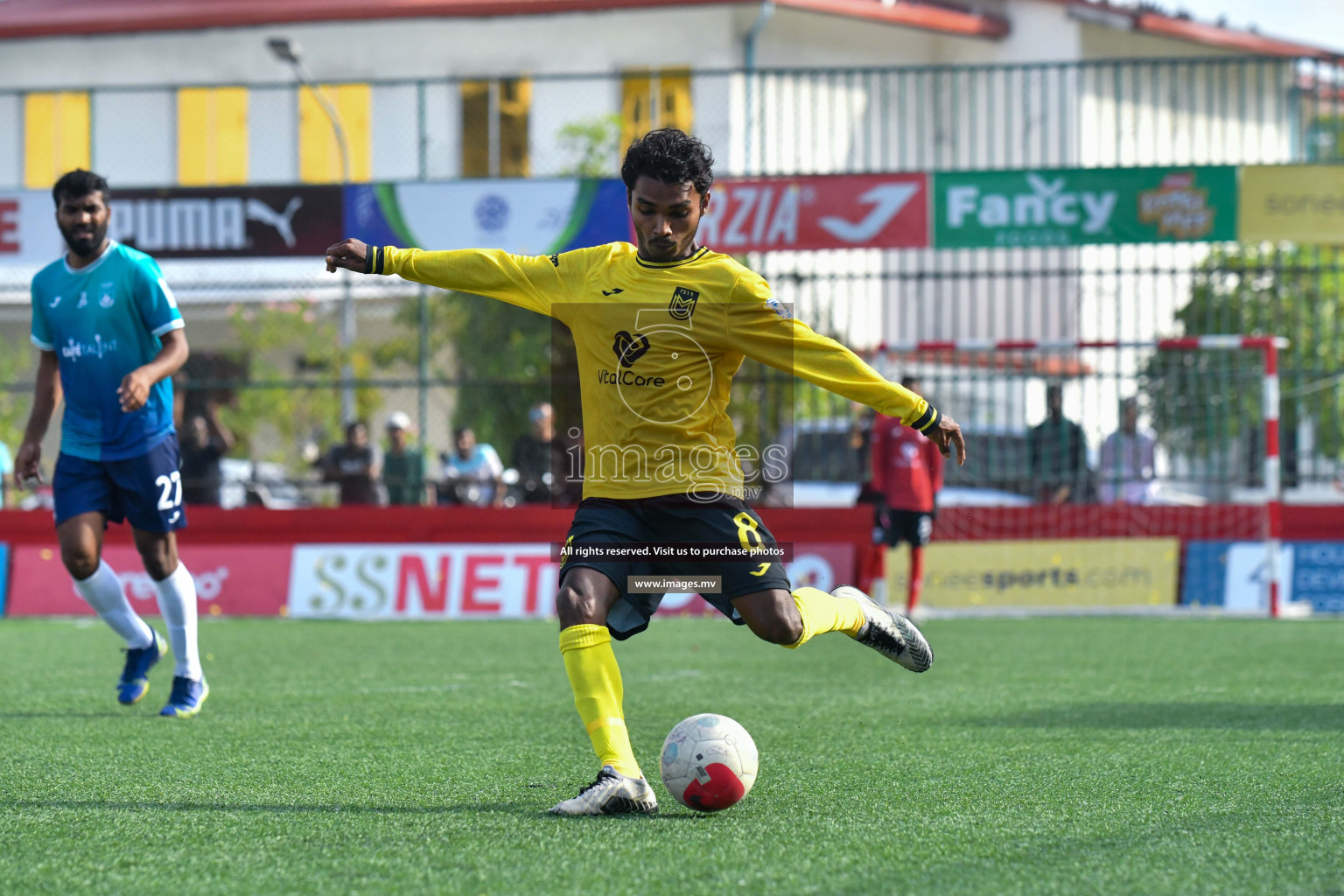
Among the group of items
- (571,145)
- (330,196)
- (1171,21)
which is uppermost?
(1171,21)

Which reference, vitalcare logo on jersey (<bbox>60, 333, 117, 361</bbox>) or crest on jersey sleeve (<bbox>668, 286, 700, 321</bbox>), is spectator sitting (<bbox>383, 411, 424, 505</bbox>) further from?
crest on jersey sleeve (<bbox>668, 286, 700, 321</bbox>)

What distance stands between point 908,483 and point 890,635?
7247 mm

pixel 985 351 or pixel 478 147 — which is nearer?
pixel 985 351

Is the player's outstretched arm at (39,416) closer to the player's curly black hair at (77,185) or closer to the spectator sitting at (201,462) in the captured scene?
the player's curly black hair at (77,185)

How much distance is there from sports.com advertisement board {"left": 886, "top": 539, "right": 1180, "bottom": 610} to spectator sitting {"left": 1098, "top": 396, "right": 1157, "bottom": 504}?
671 millimetres

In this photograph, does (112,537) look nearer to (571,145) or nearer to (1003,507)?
(1003,507)

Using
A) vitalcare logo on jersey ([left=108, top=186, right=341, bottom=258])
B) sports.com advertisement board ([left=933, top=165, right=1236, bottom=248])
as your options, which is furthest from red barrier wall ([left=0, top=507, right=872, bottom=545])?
sports.com advertisement board ([left=933, top=165, right=1236, bottom=248])

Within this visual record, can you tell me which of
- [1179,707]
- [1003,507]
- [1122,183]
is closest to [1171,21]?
[1122,183]

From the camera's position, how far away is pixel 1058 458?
45.0 feet

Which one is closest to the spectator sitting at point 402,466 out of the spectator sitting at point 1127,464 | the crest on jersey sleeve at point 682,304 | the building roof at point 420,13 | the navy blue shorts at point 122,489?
the spectator sitting at point 1127,464

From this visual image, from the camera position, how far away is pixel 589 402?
14.7 feet

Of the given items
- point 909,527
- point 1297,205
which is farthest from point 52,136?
point 1297,205

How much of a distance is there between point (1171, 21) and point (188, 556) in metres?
23.6

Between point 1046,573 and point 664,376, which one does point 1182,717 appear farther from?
point 1046,573
